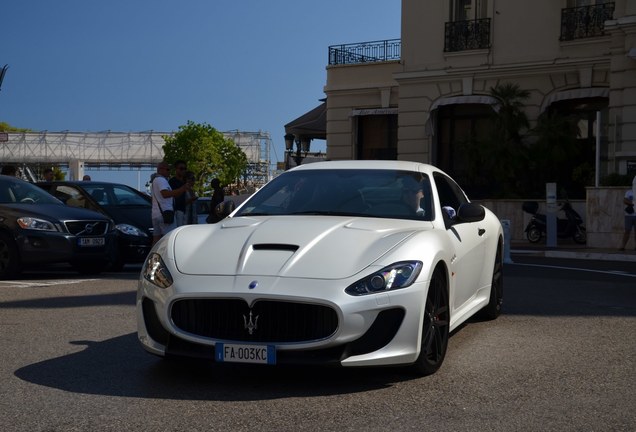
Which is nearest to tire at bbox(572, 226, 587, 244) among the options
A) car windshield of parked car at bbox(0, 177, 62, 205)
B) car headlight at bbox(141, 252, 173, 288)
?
car windshield of parked car at bbox(0, 177, 62, 205)

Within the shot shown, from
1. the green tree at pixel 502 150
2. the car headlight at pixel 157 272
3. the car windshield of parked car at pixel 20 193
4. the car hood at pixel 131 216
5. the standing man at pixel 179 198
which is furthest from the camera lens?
the green tree at pixel 502 150

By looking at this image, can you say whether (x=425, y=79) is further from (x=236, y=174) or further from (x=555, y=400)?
(x=236, y=174)

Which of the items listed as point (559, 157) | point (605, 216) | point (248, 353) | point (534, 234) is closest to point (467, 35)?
point (559, 157)

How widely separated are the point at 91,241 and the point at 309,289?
8.64 meters

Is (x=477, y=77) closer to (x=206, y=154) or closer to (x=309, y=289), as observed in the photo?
(x=309, y=289)

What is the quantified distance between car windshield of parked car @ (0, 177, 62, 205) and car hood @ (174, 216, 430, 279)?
26.0 ft

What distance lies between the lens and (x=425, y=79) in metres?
31.6

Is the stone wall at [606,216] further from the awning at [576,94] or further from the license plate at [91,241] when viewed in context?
the license plate at [91,241]

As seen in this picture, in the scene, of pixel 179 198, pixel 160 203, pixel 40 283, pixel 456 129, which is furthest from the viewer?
pixel 456 129

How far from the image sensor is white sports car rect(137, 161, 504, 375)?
5742mm

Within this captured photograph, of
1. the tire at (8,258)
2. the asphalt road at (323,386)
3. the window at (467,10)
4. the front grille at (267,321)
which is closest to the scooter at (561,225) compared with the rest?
the window at (467,10)

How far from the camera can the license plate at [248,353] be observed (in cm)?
570

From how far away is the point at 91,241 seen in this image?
1382cm

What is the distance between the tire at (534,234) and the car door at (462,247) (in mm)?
17639
